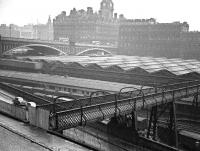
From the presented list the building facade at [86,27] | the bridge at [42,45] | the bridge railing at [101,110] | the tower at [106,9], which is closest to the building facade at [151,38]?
the bridge at [42,45]

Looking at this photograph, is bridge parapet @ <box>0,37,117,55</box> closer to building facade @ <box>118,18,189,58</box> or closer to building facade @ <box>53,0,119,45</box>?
building facade @ <box>118,18,189,58</box>

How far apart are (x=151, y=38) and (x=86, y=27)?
4149cm

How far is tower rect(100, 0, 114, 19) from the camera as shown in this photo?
162m

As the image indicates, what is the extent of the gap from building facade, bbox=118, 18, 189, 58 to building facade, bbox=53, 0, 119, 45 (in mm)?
21857

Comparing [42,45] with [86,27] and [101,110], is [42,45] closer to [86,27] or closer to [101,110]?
[101,110]

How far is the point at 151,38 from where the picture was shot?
113312mm

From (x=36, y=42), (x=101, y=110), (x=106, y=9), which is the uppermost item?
(x=106, y=9)

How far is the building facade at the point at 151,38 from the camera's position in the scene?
106 m

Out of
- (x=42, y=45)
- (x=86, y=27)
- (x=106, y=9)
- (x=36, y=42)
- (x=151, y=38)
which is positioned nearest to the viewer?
(x=36, y=42)

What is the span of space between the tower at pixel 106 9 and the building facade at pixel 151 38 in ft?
125

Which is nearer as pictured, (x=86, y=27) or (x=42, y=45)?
(x=42, y=45)

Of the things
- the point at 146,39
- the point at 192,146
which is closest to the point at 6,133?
the point at 192,146

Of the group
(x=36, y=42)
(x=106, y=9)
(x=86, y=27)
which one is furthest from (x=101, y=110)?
(x=106, y=9)

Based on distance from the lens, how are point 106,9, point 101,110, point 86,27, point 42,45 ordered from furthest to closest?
point 106,9, point 86,27, point 42,45, point 101,110
